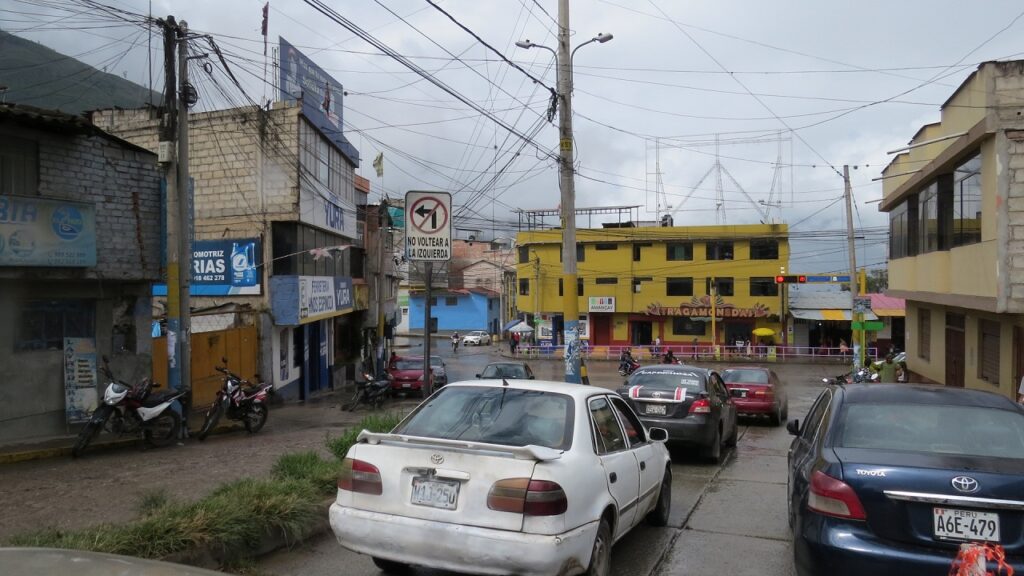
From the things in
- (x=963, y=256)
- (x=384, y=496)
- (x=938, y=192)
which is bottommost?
Result: (x=384, y=496)

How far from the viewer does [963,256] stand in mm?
15883

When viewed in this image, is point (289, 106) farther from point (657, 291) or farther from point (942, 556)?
point (657, 291)

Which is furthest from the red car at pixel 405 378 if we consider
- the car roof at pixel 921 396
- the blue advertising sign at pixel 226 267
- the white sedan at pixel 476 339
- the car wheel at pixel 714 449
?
the white sedan at pixel 476 339

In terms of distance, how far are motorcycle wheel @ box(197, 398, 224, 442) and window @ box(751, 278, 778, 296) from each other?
47101 millimetres

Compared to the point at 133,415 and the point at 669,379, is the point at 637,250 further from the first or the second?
the point at 133,415

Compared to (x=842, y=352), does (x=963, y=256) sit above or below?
above

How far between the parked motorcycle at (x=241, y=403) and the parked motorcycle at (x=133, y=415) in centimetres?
105

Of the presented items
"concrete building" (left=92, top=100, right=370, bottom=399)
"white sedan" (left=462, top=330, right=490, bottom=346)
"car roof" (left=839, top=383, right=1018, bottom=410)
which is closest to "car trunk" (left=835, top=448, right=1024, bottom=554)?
"car roof" (left=839, top=383, right=1018, bottom=410)

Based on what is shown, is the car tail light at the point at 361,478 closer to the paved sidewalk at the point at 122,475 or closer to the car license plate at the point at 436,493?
the car license plate at the point at 436,493

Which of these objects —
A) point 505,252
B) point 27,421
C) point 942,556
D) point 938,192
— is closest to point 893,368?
point 938,192

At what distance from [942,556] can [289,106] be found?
21259 millimetres

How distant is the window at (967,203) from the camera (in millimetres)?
15281

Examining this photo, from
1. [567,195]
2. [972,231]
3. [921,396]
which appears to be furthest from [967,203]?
[921,396]

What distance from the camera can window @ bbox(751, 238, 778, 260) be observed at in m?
54.9
